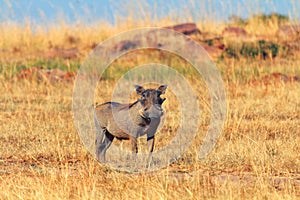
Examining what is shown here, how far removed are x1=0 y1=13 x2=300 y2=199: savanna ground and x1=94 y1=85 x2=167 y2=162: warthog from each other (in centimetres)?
28

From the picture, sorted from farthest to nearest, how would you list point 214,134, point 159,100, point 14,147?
point 214,134 < point 14,147 < point 159,100

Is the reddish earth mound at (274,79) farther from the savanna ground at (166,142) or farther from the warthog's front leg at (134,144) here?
Result: the warthog's front leg at (134,144)

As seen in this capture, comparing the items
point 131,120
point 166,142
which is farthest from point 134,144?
point 166,142

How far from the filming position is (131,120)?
6.64 metres

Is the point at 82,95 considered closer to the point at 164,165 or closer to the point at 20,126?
the point at 20,126

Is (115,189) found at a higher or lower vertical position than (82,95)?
lower

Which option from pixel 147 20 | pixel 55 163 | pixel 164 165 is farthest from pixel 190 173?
pixel 147 20

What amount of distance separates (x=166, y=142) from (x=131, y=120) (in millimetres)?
1592

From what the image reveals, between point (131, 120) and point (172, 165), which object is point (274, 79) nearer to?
point (172, 165)

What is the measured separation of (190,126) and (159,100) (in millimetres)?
2855

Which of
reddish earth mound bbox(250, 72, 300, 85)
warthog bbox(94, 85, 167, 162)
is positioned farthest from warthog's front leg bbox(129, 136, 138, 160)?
reddish earth mound bbox(250, 72, 300, 85)

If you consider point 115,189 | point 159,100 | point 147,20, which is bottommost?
point 115,189

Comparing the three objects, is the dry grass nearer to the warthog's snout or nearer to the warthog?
the warthog

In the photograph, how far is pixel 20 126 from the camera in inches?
356
